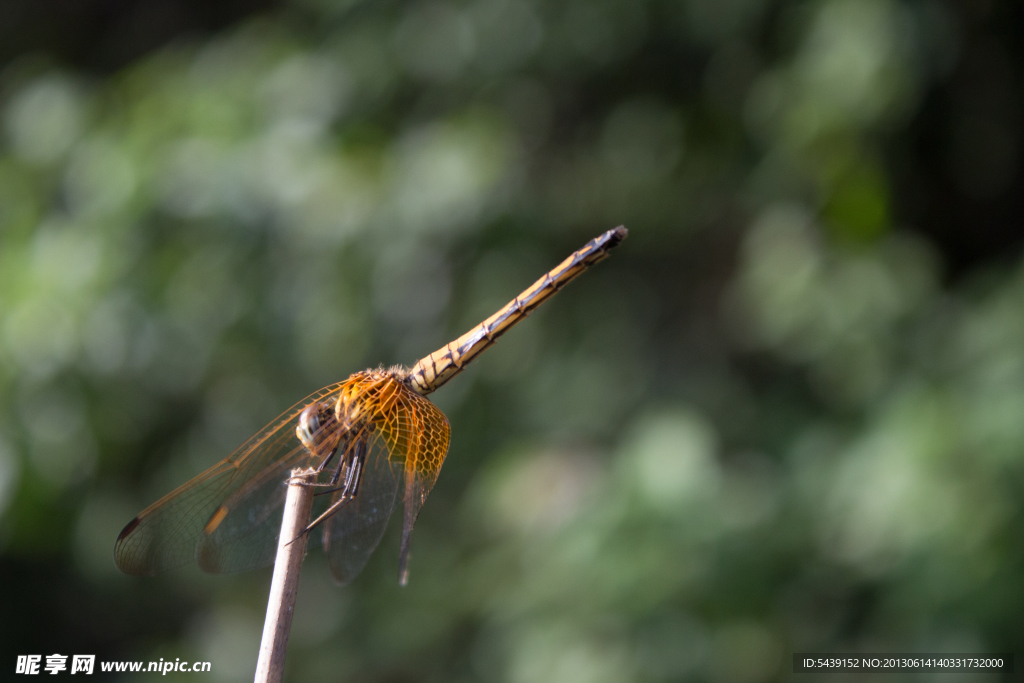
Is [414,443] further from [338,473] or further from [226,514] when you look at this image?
[226,514]

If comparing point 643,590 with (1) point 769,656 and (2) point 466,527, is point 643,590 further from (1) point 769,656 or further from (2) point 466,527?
(2) point 466,527

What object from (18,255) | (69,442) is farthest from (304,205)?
(69,442)

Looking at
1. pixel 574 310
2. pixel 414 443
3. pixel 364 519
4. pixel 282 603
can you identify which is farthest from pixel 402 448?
pixel 574 310

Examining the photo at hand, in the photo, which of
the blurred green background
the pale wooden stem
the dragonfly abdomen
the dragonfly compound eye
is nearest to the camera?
the pale wooden stem

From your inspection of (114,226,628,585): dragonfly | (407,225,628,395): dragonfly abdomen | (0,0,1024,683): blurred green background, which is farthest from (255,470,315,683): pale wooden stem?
(0,0,1024,683): blurred green background

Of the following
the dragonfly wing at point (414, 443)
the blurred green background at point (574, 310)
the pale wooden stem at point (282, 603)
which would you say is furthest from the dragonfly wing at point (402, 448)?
the blurred green background at point (574, 310)

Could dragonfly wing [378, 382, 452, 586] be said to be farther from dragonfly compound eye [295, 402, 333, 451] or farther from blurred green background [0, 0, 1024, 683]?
blurred green background [0, 0, 1024, 683]
